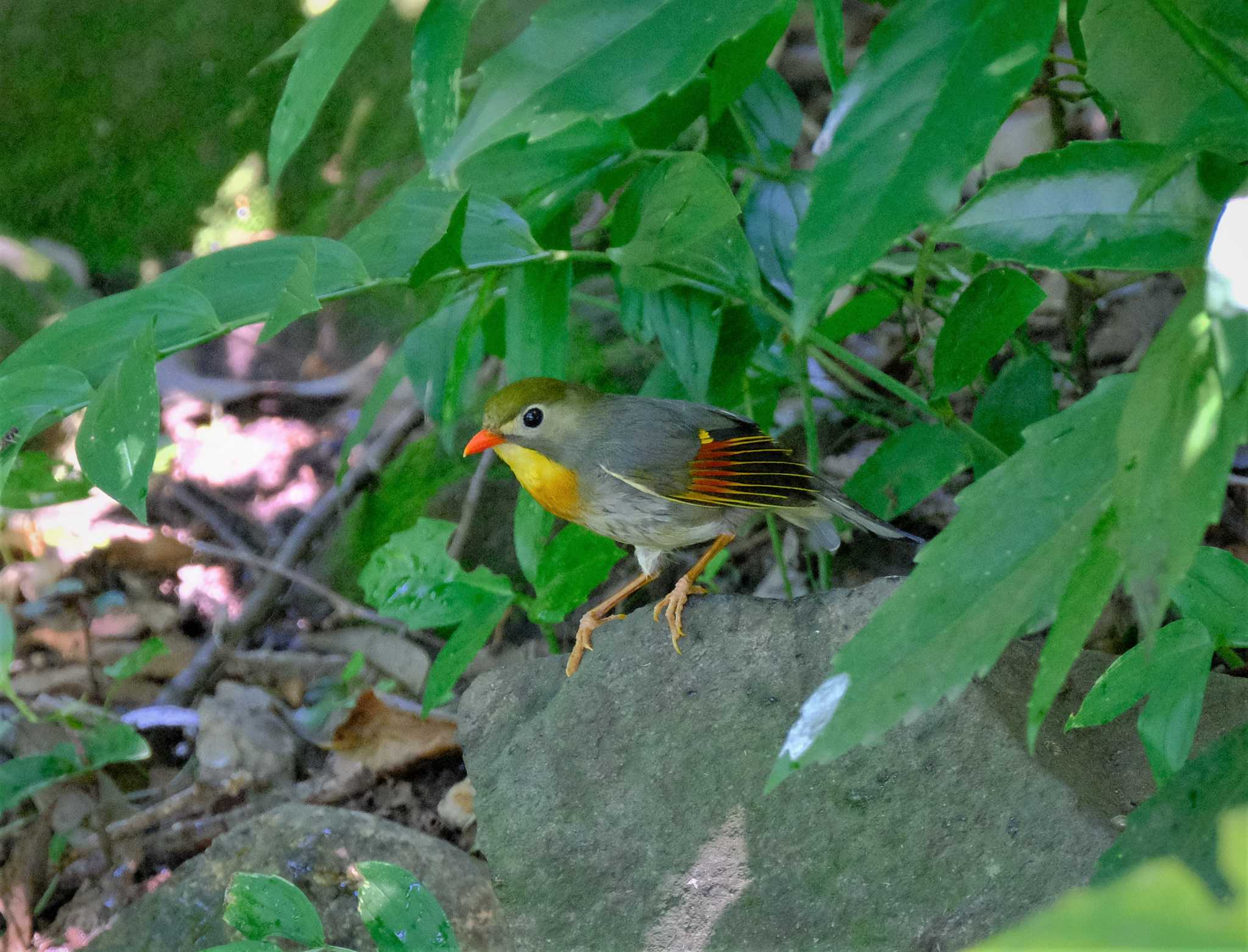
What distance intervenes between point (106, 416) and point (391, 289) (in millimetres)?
3221

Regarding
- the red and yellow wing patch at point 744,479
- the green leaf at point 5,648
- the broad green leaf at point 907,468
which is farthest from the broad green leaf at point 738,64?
the green leaf at point 5,648

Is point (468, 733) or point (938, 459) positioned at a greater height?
point (938, 459)

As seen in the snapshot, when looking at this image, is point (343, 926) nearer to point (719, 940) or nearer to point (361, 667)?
point (719, 940)

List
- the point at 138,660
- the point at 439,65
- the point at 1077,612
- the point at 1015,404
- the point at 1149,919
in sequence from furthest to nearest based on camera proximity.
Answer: the point at 138,660
the point at 1015,404
the point at 439,65
the point at 1077,612
the point at 1149,919

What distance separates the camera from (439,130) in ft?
5.29

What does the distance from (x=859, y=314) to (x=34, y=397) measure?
1999 mm

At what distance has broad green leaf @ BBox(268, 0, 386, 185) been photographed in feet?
4.13

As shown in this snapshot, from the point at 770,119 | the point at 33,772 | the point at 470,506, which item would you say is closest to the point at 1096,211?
the point at 770,119

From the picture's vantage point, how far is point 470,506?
4.18 metres

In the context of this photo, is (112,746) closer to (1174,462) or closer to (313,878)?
(313,878)

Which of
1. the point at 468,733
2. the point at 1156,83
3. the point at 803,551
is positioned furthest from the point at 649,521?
the point at 1156,83

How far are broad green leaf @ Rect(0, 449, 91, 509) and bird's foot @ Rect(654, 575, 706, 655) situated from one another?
1613 mm

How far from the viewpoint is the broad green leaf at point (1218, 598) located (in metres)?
1.78

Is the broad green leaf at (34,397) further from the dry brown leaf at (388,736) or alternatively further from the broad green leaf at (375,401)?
the dry brown leaf at (388,736)
